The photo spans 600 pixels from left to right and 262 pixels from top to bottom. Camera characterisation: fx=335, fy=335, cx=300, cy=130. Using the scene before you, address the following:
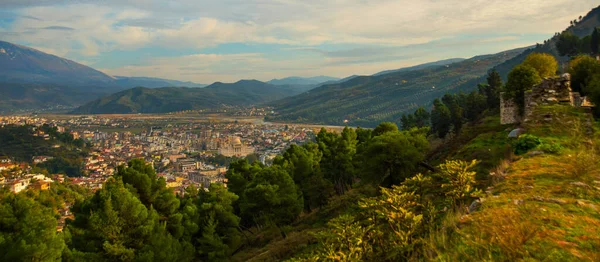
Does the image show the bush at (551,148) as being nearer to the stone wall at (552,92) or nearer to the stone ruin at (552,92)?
the stone ruin at (552,92)

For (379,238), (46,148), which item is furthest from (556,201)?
(46,148)

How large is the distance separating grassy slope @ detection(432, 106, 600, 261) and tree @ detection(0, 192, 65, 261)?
15.7m

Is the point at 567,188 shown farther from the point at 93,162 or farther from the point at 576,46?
the point at 93,162

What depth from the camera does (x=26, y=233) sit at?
46.5 ft

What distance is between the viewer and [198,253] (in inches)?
870

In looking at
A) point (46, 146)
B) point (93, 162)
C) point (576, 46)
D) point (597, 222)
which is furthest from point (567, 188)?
point (46, 146)

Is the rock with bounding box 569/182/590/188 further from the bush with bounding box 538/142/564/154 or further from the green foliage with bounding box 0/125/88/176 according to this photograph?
the green foliage with bounding box 0/125/88/176

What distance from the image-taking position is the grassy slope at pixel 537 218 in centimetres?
331

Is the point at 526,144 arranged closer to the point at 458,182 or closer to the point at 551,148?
the point at 551,148

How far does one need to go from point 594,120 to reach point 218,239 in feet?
63.3

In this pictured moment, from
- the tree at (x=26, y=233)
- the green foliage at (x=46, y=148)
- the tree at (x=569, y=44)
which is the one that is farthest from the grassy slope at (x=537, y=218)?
the green foliage at (x=46, y=148)

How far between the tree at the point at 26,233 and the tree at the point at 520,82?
928 inches

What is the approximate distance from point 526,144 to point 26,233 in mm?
18452

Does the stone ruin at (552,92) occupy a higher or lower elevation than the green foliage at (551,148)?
higher
